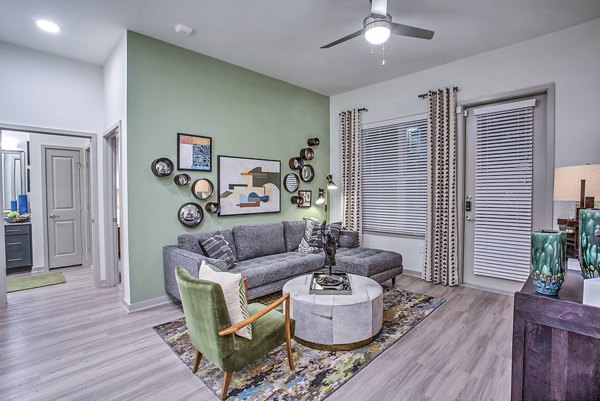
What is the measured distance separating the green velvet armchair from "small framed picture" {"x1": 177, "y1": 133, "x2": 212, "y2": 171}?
2.07 meters

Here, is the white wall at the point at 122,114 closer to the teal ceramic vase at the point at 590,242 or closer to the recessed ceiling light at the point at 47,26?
A: the recessed ceiling light at the point at 47,26


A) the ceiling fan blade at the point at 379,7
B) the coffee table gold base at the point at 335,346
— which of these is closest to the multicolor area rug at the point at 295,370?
the coffee table gold base at the point at 335,346

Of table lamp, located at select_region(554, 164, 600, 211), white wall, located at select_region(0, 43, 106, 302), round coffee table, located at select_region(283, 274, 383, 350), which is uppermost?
white wall, located at select_region(0, 43, 106, 302)

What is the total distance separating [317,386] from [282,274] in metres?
1.65

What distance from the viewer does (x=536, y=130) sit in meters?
3.74

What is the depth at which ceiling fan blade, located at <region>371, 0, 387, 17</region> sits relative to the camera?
2.49m

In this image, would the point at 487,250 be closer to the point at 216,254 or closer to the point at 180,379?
the point at 216,254

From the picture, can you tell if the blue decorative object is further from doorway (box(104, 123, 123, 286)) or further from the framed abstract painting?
the framed abstract painting

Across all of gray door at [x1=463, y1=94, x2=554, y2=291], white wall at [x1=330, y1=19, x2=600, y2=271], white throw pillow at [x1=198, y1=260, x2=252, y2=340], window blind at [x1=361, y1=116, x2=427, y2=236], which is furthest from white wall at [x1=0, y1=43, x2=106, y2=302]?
gray door at [x1=463, y1=94, x2=554, y2=291]

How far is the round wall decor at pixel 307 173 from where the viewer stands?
17.7ft

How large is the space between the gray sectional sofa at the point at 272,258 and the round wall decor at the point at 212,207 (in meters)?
0.33

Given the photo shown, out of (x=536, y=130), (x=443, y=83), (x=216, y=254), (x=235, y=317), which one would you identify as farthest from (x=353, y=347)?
(x=443, y=83)

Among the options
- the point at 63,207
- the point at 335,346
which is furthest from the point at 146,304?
the point at 63,207

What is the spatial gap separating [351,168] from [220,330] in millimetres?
4162
